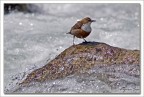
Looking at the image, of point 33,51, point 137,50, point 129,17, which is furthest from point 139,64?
point 33,51

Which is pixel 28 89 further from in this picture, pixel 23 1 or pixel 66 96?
pixel 23 1

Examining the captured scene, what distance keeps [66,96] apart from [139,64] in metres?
0.78

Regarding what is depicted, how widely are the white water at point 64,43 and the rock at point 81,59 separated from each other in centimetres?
6

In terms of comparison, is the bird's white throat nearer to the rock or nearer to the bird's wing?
the bird's wing

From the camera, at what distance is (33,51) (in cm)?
553

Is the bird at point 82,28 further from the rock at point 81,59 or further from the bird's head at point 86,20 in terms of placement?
the rock at point 81,59

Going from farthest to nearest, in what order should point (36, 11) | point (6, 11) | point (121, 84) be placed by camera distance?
point (36, 11)
point (6, 11)
point (121, 84)

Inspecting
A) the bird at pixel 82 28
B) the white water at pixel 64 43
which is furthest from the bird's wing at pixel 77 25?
the white water at pixel 64 43

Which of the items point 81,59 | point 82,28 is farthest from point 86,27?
point 81,59

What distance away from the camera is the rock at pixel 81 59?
5398 mm

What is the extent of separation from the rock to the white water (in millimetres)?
57

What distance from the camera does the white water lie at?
17.5ft

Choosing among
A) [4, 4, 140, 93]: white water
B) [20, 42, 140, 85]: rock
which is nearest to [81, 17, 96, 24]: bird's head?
[4, 4, 140, 93]: white water

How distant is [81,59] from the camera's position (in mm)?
5449
